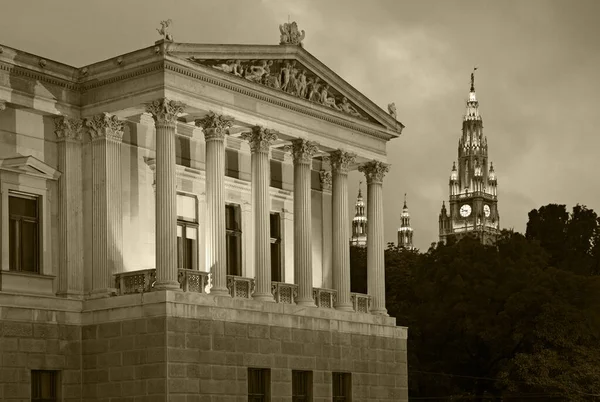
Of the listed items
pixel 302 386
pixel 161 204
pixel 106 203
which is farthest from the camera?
pixel 302 386

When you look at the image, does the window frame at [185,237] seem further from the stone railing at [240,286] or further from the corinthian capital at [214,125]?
the corinthian capital at [214,125]

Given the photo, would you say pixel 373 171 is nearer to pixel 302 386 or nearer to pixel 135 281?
pixel 302 386

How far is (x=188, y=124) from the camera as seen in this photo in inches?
1854

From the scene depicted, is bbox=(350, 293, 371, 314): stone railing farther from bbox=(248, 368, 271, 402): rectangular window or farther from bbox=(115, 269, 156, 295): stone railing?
bbox=(115, 269, 156, 295): stone railing

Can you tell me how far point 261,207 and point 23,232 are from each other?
28.1ft

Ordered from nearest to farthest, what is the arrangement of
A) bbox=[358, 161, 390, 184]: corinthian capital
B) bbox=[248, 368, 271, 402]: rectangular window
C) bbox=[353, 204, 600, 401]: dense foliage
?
bbox=[248, 368, 271, 402]: rectangular window → bbox=[358, 161, 390, 184]: corinthian capital → bbox=[353, 204, 600, 401]: dense foliage

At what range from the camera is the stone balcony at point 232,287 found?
140 feet

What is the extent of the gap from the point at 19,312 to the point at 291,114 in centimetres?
1290

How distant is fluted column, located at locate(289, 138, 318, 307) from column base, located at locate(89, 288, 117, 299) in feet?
25.3

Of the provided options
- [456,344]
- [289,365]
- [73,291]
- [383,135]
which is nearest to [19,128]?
[73,291]

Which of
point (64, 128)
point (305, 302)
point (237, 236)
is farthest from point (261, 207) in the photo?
point (64, 128)

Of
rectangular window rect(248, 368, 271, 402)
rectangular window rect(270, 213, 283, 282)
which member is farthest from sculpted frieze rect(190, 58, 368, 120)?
rectangular window rect(248, 368, 271, 402)

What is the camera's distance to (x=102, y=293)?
4284cm

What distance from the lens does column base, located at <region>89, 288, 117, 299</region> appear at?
42.8 metres
